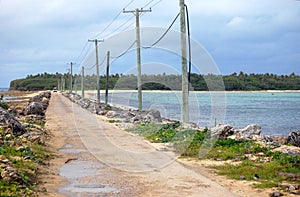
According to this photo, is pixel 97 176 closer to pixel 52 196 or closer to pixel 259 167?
pixel 52 196

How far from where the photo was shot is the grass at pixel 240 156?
11.2 m

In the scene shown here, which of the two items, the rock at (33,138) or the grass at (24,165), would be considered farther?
the rock at (33,138)

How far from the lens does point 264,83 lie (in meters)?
121

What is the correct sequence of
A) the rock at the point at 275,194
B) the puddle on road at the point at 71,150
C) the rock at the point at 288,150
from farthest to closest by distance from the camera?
the puddle on road at the point at 71,150 → the rock at the point at 288,150 → the rock at the point at 275,194

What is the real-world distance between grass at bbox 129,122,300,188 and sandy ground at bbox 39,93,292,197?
1.83 ft

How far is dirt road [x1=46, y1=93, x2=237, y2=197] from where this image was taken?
973 cm

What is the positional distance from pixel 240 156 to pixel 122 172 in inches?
160

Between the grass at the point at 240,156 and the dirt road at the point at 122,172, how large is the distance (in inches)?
36.8

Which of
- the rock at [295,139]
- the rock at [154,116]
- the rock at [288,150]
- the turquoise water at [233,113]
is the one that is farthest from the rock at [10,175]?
the turquoise water at [233,113]

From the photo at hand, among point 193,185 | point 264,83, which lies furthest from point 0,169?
point 264,83

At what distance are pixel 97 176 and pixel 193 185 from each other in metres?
2.50

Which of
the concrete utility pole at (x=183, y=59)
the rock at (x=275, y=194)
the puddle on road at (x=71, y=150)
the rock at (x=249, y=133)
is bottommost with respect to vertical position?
the puddle on road at (x=71, y=150)

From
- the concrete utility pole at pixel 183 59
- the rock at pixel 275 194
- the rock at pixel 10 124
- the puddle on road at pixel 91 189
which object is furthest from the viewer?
the concrete utility pole at pixel 183 59

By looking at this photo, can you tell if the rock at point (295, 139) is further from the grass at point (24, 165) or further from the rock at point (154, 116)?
the rock at point (154, 116)
